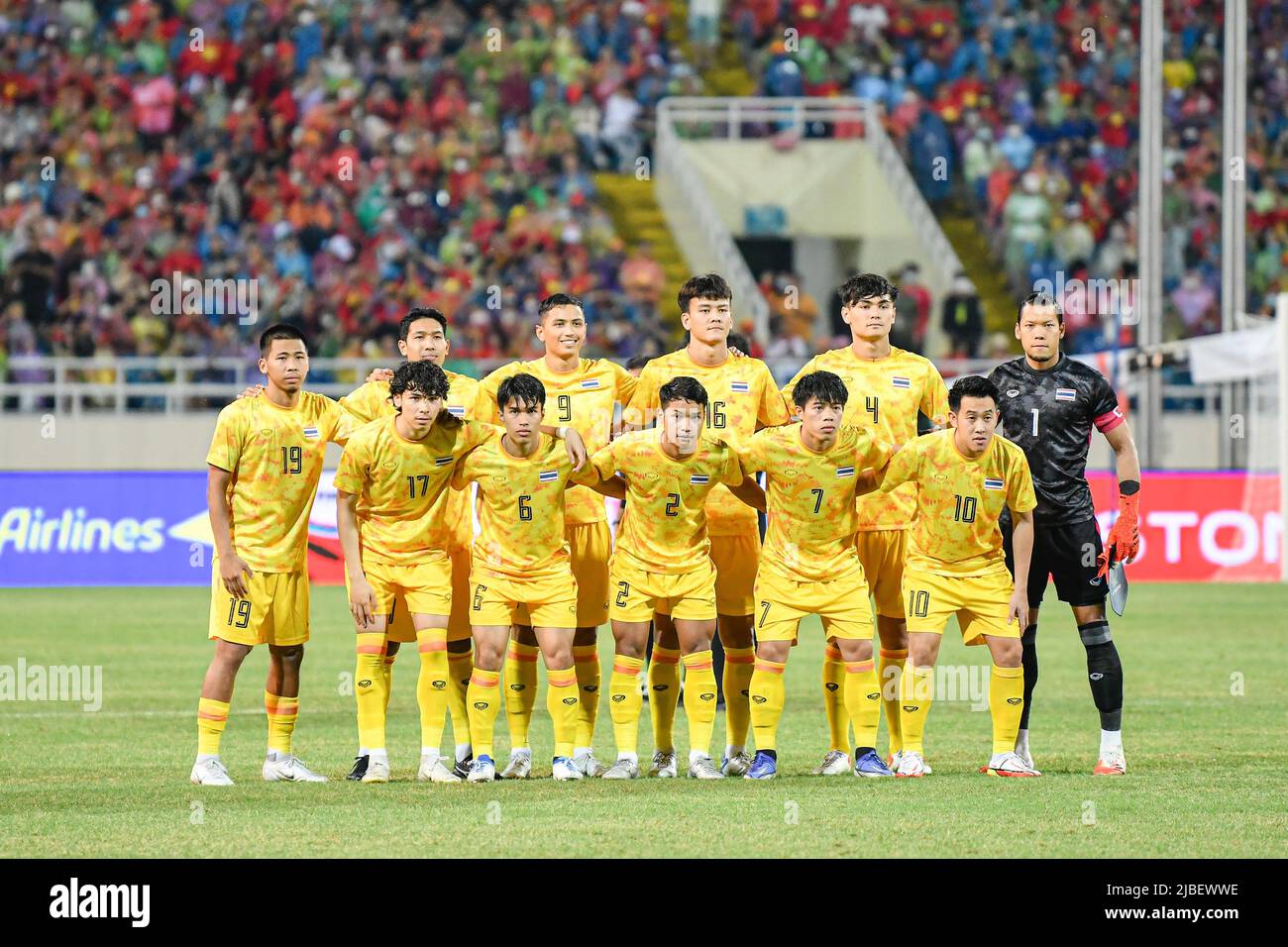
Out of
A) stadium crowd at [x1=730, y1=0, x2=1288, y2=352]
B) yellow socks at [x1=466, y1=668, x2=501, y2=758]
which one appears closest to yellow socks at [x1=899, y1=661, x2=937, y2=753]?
yellow socks at [x1=466, y1=668, x2=501, y2=758]

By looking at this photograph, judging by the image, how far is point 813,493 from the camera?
9164 millimetres

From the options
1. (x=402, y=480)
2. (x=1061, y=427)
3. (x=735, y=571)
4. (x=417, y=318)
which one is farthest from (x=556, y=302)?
(x=1061, y=427)

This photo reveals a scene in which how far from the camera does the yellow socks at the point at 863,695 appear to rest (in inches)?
361

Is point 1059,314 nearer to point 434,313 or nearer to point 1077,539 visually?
point 1077,539

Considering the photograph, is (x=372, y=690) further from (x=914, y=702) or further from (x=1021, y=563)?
(x=1021, y=563)

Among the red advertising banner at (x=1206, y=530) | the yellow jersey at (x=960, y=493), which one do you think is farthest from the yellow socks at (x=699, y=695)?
the red advertising banner at (x=1206, y=530)

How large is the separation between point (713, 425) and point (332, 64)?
769 inches

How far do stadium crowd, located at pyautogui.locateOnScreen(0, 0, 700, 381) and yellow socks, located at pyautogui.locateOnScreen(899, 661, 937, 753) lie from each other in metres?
15.4

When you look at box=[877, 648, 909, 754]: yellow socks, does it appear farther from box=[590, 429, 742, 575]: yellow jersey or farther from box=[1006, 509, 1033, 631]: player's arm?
box=[590, 429, 742, 575]: yellow jersey

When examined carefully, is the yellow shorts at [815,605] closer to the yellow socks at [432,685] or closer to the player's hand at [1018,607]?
the player's hand at [1018,607]

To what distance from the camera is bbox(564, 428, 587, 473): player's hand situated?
29.9 feet

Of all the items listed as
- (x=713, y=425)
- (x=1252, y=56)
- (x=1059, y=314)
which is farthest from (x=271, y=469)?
(x=1252, y=56)

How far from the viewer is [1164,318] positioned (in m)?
26.4

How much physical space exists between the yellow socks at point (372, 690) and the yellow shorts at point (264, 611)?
310 mm
